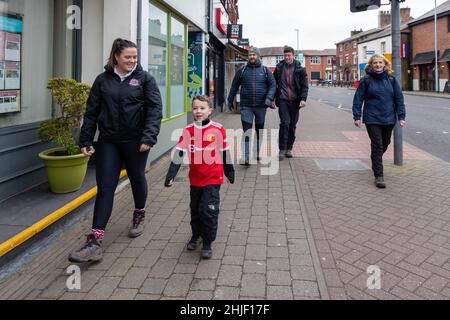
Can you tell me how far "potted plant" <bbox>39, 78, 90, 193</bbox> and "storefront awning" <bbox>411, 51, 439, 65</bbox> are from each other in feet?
145

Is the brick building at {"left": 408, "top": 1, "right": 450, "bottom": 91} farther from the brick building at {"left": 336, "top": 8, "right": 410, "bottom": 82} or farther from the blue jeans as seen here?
the blue jeans

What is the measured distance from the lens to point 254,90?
276 inches

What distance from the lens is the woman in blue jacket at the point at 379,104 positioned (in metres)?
5.96

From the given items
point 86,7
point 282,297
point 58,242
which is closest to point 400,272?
point 282,297

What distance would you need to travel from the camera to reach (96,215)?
367cm

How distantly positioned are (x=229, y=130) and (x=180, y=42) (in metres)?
3.21

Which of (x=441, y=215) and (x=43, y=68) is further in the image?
(x=43, y=68)

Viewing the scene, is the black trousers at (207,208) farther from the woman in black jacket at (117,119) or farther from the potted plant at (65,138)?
the potted plant at (65,138)

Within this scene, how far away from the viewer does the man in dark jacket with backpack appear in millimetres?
7016

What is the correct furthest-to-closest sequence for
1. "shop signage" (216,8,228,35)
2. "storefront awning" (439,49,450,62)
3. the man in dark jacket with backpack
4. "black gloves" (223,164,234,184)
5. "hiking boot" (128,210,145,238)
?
"storefront awning" (439,49,450,62) < "shop signage" (216,8,228,35) < the man in dark jacket with backpack < "hiking boot" (128,210,145,238) < "black gloves" (223,164,234,184)

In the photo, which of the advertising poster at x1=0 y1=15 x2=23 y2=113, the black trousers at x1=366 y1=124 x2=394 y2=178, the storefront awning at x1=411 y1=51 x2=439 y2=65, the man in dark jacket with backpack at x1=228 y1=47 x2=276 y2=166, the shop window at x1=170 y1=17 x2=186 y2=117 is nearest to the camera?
the advertising poster at x1=0 y1=15 x2=23 y2=113

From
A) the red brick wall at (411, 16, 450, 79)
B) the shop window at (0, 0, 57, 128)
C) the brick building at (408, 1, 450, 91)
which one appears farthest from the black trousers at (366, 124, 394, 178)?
the red brick wall at (411, 16, 450, 79)

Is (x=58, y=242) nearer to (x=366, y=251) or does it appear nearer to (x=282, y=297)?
(x=282, y=297)

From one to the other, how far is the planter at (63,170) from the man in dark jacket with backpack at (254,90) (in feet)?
9.39
